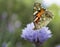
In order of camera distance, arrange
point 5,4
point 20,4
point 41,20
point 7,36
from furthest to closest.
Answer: point 20,4 < point 5,4 < point 7,36 < point 41,20

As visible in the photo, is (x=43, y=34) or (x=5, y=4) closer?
(x=43, y=34)

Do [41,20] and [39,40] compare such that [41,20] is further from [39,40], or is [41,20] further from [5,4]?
[5,4]

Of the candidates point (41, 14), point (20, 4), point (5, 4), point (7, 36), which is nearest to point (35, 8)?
point (41, 14)

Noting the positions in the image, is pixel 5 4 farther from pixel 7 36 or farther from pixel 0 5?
pixel 7 36

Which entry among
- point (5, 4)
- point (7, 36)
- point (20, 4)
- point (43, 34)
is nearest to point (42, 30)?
point (43, 34)

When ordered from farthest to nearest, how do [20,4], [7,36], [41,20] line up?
[20,4] < [7,36] < [41,20]

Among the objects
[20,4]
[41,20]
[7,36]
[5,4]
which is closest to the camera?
[41,20]

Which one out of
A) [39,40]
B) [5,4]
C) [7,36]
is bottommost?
[39,40]

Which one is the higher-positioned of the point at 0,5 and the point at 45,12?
the point at 0,5

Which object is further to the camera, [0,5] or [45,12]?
[0,5]
